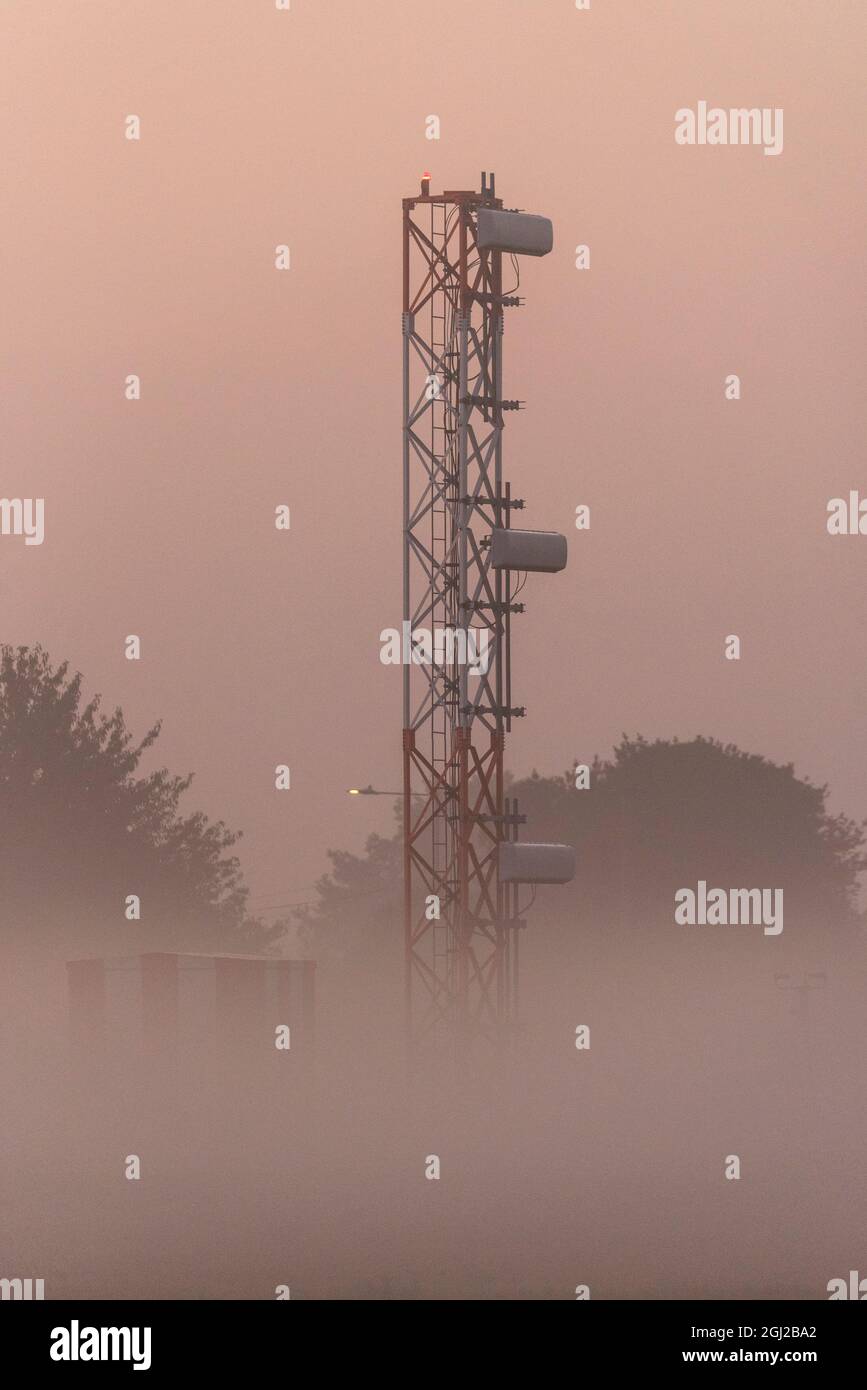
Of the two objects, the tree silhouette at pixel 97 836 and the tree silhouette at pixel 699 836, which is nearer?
the tree silhouette at pixel 97 836

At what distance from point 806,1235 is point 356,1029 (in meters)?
24.2

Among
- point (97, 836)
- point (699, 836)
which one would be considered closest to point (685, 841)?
point (699, 836)

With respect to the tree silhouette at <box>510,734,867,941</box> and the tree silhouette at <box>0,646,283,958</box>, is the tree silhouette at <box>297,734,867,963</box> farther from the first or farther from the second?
the tree silhouette at <box>0,646,283,958</box>

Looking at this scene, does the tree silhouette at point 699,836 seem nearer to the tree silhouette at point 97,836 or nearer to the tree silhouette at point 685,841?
the tree silhouette at point 685,841

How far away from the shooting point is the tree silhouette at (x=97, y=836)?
7531cm

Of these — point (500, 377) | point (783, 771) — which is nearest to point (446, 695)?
point (500, 377)

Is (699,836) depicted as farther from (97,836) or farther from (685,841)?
(97,836)

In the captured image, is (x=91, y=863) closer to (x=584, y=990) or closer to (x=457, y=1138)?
(x=584, y=990)

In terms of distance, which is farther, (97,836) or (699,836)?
(699,836)

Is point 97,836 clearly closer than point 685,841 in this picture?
Yes

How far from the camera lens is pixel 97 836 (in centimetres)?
7794

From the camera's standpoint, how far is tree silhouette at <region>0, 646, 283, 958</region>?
2965 inches

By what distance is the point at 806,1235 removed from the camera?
143 ft

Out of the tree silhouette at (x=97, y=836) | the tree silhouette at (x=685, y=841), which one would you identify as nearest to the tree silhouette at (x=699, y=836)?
the tree silhouette at (x=685, y=841)
